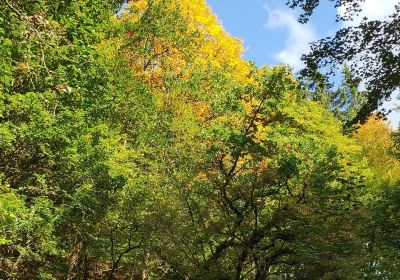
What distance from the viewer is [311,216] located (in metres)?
10.7

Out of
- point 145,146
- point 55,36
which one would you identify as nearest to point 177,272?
point 145,146

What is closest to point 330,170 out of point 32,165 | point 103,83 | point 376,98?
point 376,98

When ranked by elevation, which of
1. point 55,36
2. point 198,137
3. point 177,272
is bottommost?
point 55,36

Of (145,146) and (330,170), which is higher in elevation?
(145,146)

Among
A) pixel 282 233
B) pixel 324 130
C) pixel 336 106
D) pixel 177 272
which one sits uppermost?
pixel 336 106

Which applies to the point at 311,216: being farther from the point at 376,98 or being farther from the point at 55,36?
the point at 55,36

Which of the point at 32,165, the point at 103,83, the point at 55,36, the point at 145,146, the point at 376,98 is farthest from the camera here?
the point at 145,146

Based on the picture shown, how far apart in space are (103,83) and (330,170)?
24.1 feet

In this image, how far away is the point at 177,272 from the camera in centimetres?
1278

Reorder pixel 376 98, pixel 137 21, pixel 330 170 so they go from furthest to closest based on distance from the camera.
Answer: pixel 137 21
pixel 330 170
pixel 376 98

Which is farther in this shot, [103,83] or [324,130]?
[324,130]

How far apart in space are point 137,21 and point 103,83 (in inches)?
310

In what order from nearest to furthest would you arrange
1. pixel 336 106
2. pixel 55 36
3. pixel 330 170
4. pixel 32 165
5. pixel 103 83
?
pixel 55 36 < pixel 330 170 < pixel 32 165 < pixel 103 83 < pixel 336 106

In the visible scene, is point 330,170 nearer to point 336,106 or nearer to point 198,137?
point 198,137
